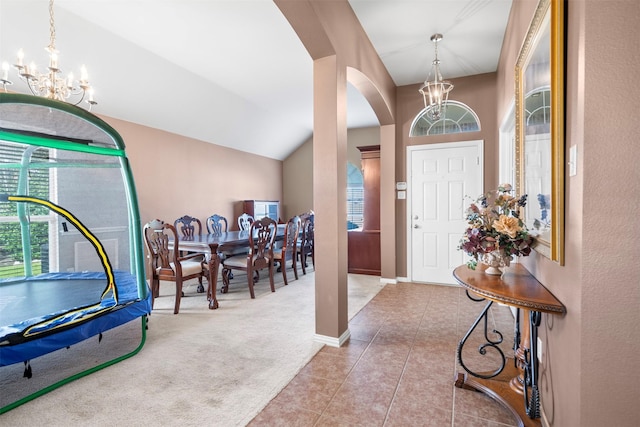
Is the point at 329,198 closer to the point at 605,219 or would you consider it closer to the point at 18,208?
the point at 605,219

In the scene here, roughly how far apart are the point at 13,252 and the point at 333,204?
2.36 metres

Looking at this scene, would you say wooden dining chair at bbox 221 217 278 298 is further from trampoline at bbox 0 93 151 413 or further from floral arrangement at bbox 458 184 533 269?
floral arrangement at bbox 458 184 533 269

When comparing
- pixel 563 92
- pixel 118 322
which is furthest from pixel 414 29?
pixel 118 322

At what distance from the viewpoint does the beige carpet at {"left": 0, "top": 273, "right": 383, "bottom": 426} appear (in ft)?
5.69

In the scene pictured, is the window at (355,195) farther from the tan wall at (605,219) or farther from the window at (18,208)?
the tan wall at (605,219)

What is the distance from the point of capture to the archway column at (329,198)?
100.0 inches

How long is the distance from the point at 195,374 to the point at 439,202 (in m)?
3.69

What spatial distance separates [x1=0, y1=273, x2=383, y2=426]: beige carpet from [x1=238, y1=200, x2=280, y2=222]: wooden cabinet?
130 inches

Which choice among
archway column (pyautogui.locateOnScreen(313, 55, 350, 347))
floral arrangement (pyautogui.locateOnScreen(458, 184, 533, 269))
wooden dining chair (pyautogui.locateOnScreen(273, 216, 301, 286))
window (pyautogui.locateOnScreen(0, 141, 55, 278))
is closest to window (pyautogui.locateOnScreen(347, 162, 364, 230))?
wooden dining chair (pyautogui.locateOnScreen(273, 216, 301, 286))

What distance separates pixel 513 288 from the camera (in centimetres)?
161

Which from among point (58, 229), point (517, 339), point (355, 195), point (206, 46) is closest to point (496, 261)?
point (517, 339)

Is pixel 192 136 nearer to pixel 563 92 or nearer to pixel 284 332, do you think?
pixel 284 332

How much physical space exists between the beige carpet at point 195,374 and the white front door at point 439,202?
1578mm

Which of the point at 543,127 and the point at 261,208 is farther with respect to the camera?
the point at 261,208
